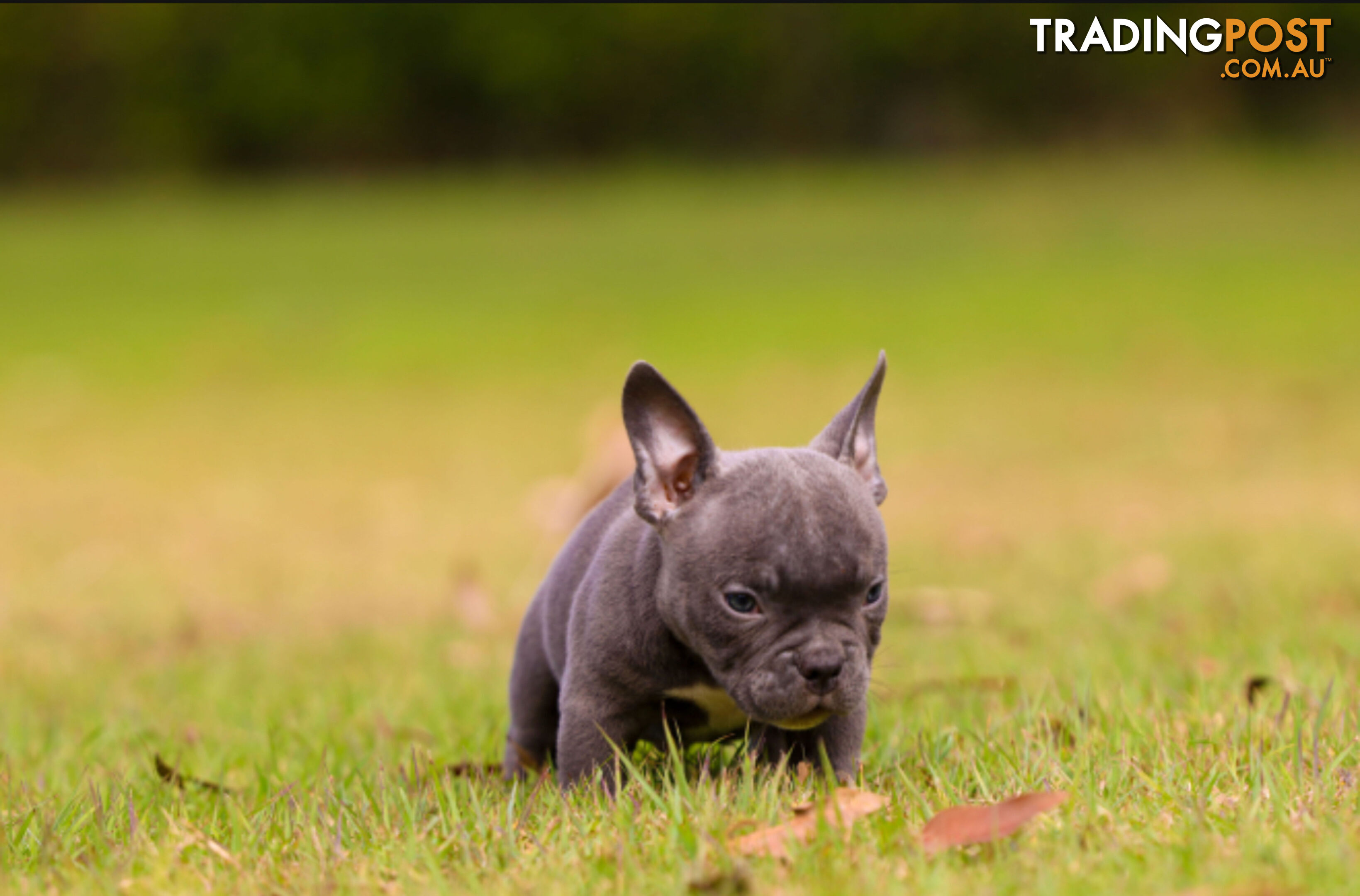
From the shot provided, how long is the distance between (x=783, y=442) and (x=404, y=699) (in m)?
5.22

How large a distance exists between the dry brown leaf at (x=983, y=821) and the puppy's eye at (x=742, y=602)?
1.61ft

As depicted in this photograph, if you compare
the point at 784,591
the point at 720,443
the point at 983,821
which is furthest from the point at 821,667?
the point at 720,443

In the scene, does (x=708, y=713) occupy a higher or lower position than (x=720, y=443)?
higher

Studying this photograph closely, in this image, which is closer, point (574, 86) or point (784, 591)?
point (784, 591)

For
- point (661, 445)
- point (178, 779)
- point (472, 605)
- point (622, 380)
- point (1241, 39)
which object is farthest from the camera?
point (1241, 39)

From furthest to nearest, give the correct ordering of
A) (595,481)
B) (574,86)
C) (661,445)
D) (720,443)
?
(574,86)
(720,443)
(595,481)
(661,445)

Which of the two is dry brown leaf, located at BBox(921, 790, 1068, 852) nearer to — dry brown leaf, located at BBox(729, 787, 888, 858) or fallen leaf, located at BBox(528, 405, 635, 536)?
dry brown leaf, located at BBox(729, 787, 888, 858)

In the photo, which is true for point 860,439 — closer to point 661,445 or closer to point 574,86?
point 661,445

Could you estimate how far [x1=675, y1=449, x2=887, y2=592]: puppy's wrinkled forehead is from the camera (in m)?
2.63

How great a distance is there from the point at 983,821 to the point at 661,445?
37.1 inches

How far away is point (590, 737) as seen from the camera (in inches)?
114

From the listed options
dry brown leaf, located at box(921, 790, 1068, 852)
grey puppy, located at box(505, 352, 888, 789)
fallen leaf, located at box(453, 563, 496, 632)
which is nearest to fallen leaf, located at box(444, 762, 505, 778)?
grey puppy, located at box(505, 352, 888, 789)

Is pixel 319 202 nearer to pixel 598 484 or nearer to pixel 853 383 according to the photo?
pixel 853 383

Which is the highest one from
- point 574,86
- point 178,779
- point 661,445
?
point 574,86
